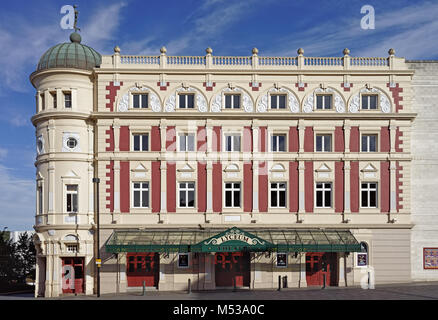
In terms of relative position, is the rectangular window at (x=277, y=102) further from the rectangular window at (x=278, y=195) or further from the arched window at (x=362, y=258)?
the arched window at (x=362, y=258)

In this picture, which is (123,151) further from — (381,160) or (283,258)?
(381,160)

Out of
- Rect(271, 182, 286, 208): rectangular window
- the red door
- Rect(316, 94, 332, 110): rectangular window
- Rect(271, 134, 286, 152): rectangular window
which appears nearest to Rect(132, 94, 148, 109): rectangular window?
Rect(271, 134, 286, 152): rectangular window

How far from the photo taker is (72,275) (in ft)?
110

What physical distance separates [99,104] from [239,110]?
1007cm

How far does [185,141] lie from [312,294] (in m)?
13.6

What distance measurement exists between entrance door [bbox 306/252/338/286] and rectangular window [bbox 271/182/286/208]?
4004 mm

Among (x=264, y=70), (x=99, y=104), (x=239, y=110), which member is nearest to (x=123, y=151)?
(x=99, y=104)

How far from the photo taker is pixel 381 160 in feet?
112

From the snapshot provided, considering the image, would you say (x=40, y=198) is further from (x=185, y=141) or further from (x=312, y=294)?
(x=312, y=294)

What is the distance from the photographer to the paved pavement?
27.6 meters

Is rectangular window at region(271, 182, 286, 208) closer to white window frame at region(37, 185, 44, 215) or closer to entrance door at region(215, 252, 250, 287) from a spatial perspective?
entrance door at region(215, 252, 250, 287)

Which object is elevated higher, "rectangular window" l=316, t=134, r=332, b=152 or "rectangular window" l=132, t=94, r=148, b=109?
"rectangular window" l=132, t=94, r=148, b=109

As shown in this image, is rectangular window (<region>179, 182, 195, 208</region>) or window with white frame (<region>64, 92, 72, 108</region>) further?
window with white frame (<region>64, 92, 72, 108</region>)

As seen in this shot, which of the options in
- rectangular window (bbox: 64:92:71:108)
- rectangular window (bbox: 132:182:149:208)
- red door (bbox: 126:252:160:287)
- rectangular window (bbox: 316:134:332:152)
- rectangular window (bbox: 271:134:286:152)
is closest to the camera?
red door (bbox: 126:252:160:287)
